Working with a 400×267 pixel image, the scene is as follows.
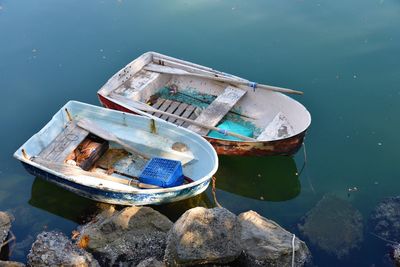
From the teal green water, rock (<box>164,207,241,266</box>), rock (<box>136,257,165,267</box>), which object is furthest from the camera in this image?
the teal green water

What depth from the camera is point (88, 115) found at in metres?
10.3

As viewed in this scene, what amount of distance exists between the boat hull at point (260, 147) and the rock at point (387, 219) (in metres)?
2.00

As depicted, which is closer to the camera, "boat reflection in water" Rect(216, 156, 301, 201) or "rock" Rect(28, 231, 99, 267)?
"rock" Rect(28, 231, 99, 267)

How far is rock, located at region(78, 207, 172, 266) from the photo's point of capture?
7.66m

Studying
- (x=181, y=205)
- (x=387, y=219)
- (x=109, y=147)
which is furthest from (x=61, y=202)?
(x=387, y=219)

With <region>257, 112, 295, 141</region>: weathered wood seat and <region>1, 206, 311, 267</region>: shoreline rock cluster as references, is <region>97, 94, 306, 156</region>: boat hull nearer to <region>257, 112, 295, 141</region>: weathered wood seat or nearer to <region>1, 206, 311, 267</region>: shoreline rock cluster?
<region>257, 112, 295, 141</region>: weathered wood seat

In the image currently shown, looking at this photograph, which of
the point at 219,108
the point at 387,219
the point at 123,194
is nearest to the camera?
the point at 123,194

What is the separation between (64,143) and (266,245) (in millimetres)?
4953

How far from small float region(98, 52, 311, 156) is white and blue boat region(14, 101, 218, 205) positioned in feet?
1.56

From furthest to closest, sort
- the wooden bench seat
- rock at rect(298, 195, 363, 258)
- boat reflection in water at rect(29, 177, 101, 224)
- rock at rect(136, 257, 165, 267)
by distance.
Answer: the wooden bench seat < boat reflection in water at rect(29, 177, 101, 224) < rock at rect(298, 195, 363, 258) < rock at rect(136, 257, 165, 267)

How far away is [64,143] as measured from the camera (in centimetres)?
Answer: 971

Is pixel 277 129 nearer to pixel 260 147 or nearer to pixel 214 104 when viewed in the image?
pixel 260 147

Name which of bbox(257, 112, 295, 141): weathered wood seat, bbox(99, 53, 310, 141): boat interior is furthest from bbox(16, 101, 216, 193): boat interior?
bbox(257, 112, 295, 141): weathered wood seat

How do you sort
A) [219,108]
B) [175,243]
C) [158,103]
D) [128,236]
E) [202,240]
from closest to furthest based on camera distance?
1. [202,240]
2. [175,243]
3. [128,236]
4. [219,108]
5. [158,103]
